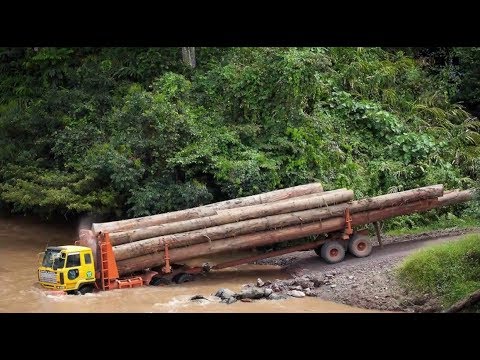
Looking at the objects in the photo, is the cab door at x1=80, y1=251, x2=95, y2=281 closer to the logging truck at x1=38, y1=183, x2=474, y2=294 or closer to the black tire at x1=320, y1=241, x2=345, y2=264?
the logging truck at x1=38, y1=183, x2=474, y2=294

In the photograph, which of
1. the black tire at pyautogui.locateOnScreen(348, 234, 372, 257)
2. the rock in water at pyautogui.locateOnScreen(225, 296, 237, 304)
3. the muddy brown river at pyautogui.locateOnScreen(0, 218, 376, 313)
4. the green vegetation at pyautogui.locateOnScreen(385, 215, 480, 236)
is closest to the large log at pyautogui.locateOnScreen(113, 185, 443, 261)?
the black tire at pyautogui.locateOnScreen(348, 234, 372, 257)

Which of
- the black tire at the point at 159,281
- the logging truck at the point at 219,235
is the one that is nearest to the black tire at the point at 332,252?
the logging truck at the point at 219,235

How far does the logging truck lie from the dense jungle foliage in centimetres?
193

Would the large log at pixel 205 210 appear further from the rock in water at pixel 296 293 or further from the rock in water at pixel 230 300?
the rock in water at pixel 296 293

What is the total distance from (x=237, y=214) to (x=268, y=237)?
1063 millimetres

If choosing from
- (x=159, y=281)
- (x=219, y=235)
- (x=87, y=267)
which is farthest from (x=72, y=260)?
(x=219, y=235)

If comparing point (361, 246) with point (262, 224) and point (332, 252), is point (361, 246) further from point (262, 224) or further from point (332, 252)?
point (262, 224)

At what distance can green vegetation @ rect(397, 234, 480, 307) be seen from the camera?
14.6m

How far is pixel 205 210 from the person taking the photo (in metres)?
19.0

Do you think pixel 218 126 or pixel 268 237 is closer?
pixel 268 237

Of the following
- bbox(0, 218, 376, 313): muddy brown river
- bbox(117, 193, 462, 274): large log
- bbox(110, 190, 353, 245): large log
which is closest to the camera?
bbox(0, 218, 376, 313): muddy brown river

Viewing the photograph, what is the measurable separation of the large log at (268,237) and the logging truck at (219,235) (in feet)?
0.08

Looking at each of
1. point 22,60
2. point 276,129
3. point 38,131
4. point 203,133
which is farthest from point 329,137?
point 22,60

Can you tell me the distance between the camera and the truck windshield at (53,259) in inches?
650
